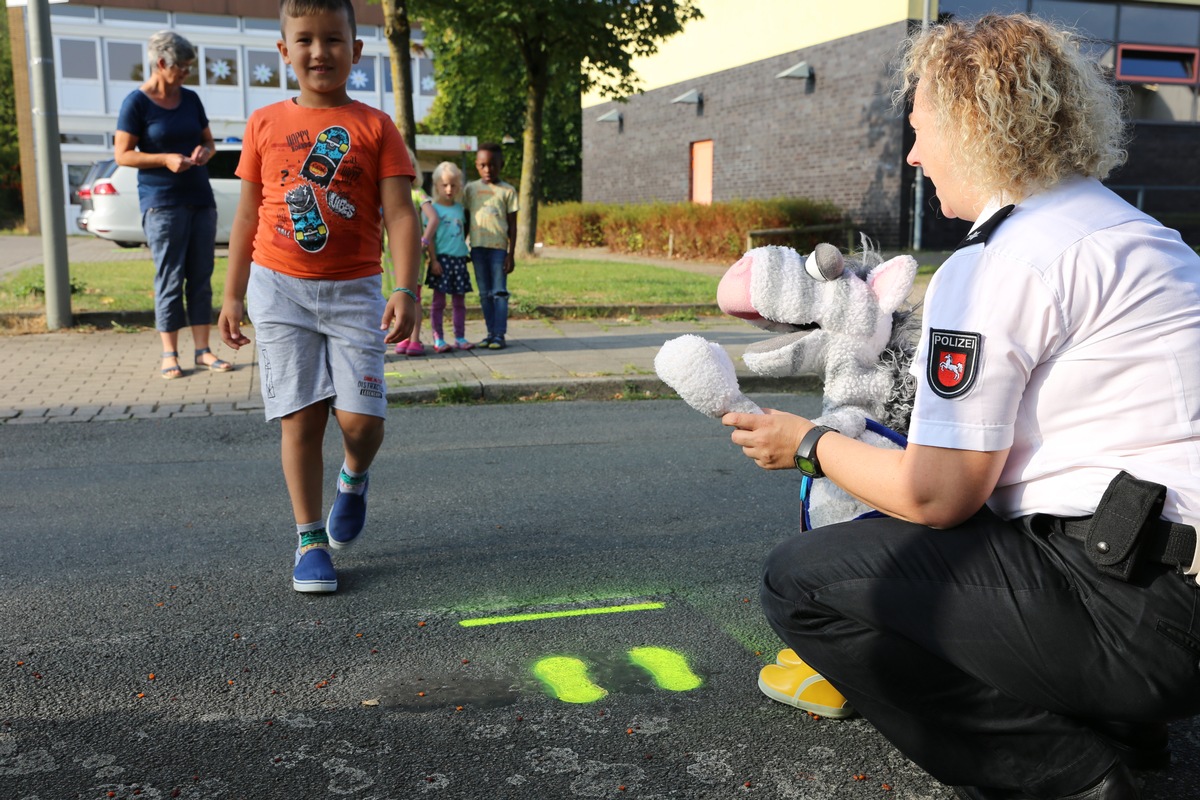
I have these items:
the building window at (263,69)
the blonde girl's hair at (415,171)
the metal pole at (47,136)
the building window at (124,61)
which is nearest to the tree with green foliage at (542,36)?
the metal pole at (47,136)

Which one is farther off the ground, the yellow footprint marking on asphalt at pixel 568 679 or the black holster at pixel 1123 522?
the black holster at pixel 1123 522

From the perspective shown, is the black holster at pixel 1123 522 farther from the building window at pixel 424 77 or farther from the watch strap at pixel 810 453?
the building window at pixel 424 77

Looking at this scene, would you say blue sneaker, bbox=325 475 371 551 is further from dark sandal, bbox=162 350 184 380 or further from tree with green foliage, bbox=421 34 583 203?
tree with green foliage, bbox=421 34 583 203

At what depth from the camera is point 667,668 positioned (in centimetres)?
314

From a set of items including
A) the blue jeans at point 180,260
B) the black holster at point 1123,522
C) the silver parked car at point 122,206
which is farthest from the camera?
the silver parked car at point 122,206

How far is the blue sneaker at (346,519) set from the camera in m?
3.98

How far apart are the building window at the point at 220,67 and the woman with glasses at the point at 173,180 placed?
116 ft

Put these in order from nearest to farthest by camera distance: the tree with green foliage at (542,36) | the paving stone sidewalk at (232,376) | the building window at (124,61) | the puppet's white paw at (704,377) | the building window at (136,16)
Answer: the puppet's white paw at (704,377) → the paving stone sidewalk at (232,376) → the tree with green foliage at (542,36) → the building window at (124,61) → the building window at (136,16)

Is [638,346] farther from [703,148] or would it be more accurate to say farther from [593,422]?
[703,148]

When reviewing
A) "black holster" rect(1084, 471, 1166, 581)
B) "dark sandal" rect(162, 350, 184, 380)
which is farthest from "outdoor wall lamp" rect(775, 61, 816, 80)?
"black holster" rect(1084, 471, 1166, 581)

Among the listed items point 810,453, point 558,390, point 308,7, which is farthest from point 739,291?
point 558,390

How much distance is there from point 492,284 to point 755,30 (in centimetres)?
1745

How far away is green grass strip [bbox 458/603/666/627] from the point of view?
350 cm

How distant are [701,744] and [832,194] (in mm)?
20461
